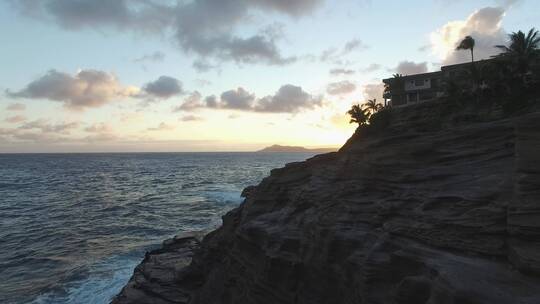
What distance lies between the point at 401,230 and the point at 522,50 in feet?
73.3

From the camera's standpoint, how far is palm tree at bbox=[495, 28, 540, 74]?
2948 centimetres

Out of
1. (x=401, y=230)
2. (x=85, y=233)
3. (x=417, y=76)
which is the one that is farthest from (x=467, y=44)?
(x=85, y=233)

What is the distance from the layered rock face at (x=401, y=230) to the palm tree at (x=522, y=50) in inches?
387

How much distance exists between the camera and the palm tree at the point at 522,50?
96.7ft

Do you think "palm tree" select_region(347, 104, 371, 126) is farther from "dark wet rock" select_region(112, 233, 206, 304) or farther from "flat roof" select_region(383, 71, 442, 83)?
"dark wet rock" select_region(112, 233, 206, 304)

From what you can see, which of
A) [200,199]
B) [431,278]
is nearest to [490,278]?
[431,278]

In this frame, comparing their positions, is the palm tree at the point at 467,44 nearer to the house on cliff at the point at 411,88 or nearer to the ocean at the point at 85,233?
the house on cliff at the point at 411,88

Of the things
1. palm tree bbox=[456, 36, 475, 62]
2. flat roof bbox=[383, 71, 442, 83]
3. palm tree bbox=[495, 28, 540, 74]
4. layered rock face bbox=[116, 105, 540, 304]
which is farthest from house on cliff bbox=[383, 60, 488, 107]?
layered rock face bbox=[116, 105, 540, 304]

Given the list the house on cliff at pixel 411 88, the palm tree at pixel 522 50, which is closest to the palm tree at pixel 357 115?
the house on cliff at pixel 411 88

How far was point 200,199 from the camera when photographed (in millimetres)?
71500

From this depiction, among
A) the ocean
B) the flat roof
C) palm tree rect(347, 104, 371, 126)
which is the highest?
the flat roof

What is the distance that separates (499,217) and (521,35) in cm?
2363

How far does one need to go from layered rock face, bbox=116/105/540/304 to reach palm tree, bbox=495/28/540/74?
387 inches

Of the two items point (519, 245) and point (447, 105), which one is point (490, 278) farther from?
point (447, 105)
